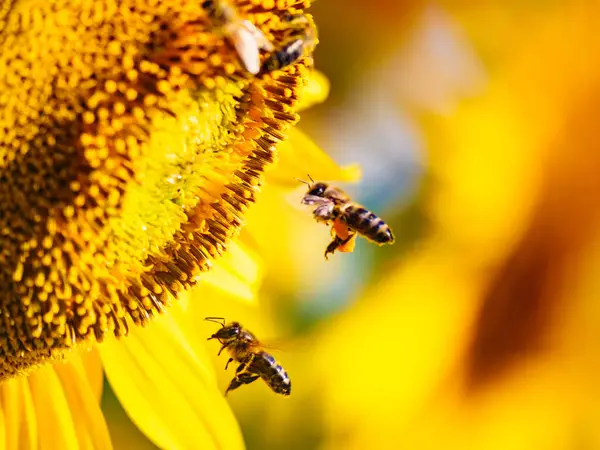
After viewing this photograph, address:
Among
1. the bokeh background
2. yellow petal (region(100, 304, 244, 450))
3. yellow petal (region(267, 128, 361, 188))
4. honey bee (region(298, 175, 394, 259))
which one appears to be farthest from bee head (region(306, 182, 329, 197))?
the bokeh background

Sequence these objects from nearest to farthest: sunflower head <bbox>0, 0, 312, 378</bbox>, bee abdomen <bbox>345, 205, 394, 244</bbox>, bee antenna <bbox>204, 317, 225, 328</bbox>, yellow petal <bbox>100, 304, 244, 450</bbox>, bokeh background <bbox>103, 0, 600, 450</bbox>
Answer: sunflower head <bbox>0, 0, 312, 378</bbox> → bee abdomen <bbox>345, 205, 394, 244</bbox> → yellow petal <bbox>100, 304, 244, 450</bbox> → bee antenna <bbox>204, 317, 225, 328</bbox> → bokeh background <bbox>103, 0, 600, 450</bbox>

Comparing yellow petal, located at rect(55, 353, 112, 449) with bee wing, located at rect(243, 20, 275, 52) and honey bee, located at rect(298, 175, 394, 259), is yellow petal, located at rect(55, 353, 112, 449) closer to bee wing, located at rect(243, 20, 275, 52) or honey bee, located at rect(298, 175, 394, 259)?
honey bee, located at rect(298, 175, 394, 259)

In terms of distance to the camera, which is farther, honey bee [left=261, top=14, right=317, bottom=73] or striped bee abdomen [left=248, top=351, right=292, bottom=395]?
striped bee abdomen [left=248, top=351, right=292, bottom=395]

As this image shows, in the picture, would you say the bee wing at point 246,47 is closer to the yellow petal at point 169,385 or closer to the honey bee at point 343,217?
the honey bee at point 343,217

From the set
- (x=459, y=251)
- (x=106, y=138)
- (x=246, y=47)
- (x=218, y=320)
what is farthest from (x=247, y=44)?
(x=459, y=251)

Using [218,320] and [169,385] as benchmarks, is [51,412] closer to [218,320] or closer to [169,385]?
[169,385]

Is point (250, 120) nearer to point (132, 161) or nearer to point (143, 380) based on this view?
point (132, 161)
